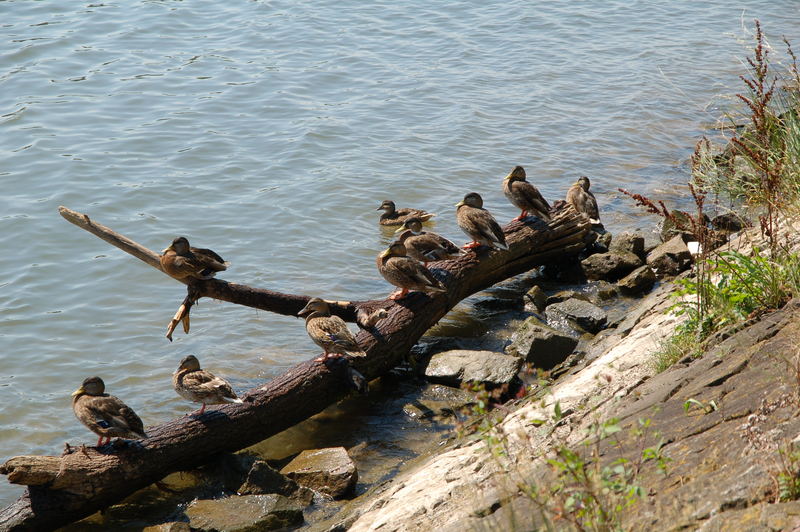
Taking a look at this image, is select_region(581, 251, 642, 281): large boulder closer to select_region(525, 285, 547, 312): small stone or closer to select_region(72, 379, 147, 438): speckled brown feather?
select_region(525, 285, 547, 312): small stone

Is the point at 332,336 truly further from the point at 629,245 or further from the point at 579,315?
the point at 629,245

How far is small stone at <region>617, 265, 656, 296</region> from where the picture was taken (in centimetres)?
1092

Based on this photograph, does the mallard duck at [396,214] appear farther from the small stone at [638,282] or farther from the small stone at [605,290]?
the small stone at [638,282]

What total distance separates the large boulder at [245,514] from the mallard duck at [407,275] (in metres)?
3.18

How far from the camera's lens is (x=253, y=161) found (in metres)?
15.5

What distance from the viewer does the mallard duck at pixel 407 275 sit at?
9258mm

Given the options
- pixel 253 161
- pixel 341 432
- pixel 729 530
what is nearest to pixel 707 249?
pixel 729 530

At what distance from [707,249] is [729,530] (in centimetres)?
298

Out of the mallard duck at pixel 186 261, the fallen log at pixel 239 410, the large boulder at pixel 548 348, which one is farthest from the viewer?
the large boulder at pixel 548 348

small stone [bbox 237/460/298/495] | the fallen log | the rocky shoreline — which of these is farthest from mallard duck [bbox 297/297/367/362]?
small stone [bbox 237/460/298/495]

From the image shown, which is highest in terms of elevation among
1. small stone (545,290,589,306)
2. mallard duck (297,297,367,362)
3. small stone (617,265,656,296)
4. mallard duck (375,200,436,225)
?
mallard duck (297,297,367,362)

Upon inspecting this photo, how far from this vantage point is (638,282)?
1093cm

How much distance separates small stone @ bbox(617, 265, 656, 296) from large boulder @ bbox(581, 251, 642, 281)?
0.43 meters

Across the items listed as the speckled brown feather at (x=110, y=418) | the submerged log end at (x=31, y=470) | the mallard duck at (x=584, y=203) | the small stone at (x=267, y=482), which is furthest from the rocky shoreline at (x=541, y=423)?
the mallard duck at (x=584, y=203)
